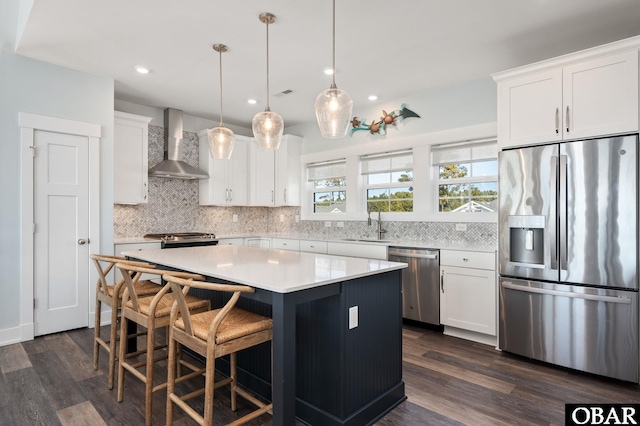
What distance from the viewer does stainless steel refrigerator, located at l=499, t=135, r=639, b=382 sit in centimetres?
261

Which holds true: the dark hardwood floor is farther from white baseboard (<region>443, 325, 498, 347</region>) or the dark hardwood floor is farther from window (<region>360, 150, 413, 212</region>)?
window (<region>360, 150, 413, 212</region>)

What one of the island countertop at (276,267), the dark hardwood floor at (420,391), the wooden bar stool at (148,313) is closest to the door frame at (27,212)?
the dark hardwood floor at (420,391)

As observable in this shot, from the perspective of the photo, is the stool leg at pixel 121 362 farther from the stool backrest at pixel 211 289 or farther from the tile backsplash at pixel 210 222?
the tile backsplash at pixel 210 222

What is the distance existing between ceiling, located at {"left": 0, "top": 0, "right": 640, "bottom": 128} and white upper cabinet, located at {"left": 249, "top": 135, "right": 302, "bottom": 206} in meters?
1.64

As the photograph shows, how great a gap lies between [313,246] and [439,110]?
2.30 m

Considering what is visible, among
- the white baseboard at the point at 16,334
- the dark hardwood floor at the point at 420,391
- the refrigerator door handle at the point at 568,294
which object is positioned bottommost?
the dark hardwood floor at the point at 420,391

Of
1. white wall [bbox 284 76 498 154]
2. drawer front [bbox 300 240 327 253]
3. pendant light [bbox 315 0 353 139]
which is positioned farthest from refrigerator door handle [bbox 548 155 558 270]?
drawer front [bbox 300 240 327 253]

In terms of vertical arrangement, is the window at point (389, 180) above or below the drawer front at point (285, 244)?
above

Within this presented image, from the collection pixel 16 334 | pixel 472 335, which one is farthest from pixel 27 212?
pixel 472 335

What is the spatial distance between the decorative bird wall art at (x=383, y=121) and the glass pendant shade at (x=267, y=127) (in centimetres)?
237

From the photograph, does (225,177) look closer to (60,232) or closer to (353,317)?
(60,232)

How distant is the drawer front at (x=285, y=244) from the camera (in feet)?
16.6

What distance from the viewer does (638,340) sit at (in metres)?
2.58

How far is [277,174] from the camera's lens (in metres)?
5.85
